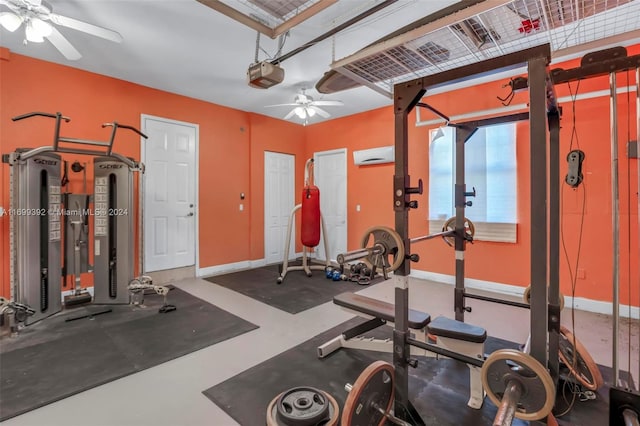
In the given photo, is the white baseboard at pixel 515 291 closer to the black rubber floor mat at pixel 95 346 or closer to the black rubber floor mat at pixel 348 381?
the black rubber floor mat at pixel 348 381

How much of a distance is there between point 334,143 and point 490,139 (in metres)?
2.94

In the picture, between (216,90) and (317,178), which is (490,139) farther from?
(216,90)

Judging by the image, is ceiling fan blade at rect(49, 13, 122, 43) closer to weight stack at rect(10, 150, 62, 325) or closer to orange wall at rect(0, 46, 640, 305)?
weight stack at rect(10, 150, 62, 325)

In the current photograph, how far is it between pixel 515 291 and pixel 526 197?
1.26 m

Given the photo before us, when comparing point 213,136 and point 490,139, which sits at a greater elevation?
point 213,136

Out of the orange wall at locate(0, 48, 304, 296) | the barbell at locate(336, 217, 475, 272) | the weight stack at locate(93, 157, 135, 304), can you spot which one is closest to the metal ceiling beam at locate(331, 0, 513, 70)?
the barbell at locate(336, 217, 475, 272)

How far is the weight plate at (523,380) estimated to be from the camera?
1.21 meters

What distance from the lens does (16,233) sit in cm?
301

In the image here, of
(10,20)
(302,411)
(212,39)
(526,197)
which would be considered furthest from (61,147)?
(526,197)

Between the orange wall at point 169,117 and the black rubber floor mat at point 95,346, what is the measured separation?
111cm

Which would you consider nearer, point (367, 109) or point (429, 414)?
point (429, 414)

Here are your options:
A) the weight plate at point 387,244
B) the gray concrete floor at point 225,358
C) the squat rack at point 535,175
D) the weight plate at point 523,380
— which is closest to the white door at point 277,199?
the gray concrete floor at point 225,358

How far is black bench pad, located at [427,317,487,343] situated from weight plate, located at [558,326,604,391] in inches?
23.3

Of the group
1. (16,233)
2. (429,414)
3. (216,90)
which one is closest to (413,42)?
(429,414)
